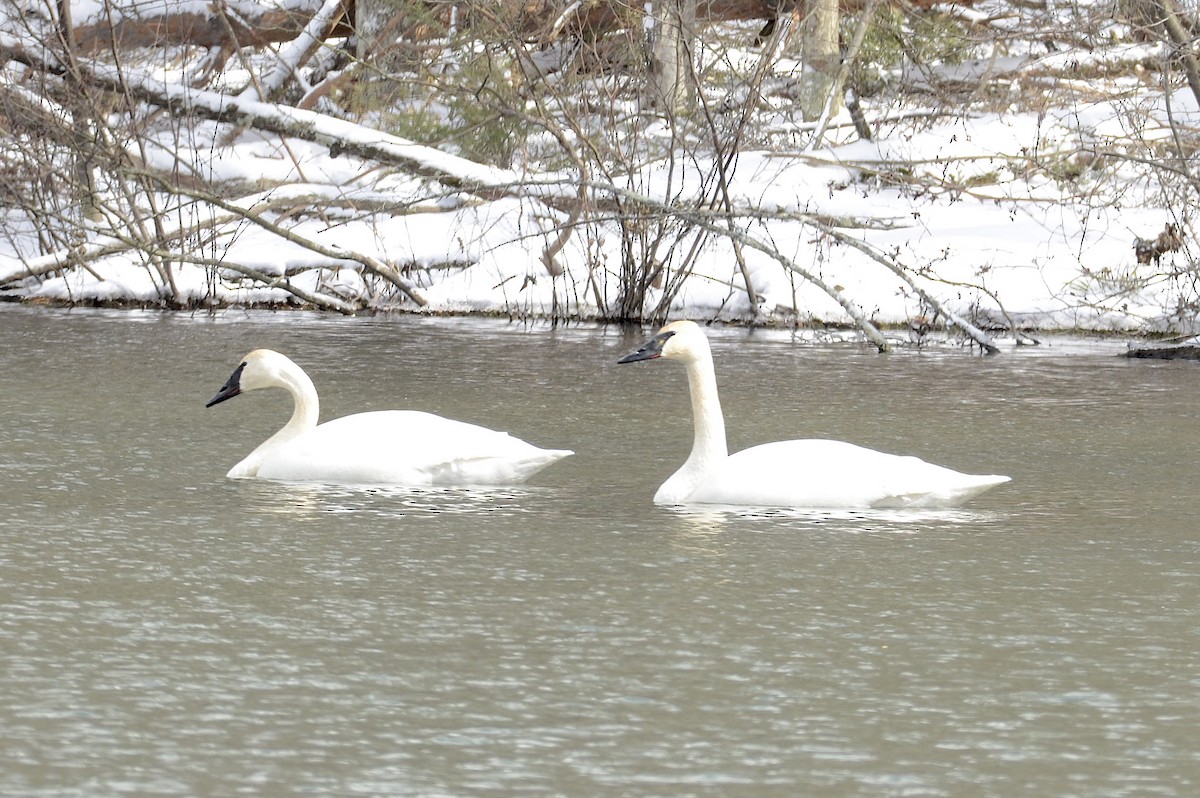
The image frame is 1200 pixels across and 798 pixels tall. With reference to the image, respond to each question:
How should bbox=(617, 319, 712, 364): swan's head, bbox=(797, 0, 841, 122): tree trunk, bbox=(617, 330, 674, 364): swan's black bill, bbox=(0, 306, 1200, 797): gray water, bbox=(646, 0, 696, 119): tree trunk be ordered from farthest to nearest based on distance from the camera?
bbox=(797, 0, 841, 122): tree trunk, bbox=(646, 0, 696, 119): tree trunk, bbox=(617, 319, 712, 364): swan's head, bbox=(617, 330, 674, 364): swan's black bill, bbox=(0, 306, 1200, 797): gray water

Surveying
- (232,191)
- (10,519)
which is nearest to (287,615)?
(10,519)

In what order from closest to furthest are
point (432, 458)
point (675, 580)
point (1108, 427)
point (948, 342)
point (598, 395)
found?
point (675, 580)
point (432, 458)
point (1108, 427)
point (598, 395)
point (948, 342)

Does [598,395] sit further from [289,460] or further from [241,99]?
[241,99]

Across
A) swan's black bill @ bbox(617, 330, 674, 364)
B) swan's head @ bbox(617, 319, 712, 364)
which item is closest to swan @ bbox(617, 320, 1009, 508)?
swan's black bill @ bbox(617, 330, 674, 364)

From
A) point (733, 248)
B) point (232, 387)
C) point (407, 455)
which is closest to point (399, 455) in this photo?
point (407, 455)

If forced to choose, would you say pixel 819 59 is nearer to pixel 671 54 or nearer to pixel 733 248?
pixel 671 54

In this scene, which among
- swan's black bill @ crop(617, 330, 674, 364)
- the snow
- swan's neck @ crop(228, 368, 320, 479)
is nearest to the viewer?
swan's black bill @ crop(617, 330, 674, 364)

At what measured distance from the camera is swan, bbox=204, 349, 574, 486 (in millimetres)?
7500

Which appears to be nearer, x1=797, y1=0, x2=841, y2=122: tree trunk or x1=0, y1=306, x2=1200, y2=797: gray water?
x1=0, y1=306, x2=1200, y2=797: gray water

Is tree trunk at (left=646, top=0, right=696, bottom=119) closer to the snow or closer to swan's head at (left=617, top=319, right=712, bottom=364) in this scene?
the snow

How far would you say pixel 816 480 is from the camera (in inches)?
274

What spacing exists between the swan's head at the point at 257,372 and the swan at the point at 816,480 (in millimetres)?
1809

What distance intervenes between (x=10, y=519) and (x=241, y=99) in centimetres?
1110

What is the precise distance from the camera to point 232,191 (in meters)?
19.2
